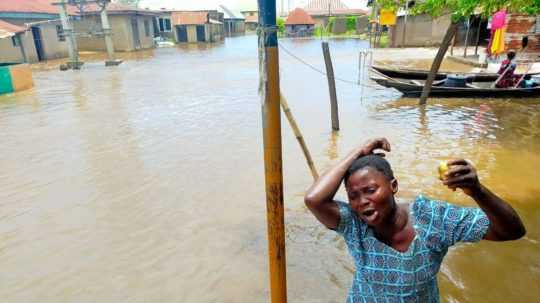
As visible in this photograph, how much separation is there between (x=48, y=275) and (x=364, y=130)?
6716 millimetres

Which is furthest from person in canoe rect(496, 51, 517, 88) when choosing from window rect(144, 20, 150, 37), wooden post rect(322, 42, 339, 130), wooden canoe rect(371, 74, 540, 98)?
window rect(144, 20, 150, 37)

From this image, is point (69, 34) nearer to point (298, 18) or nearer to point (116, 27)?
point (116, 27)

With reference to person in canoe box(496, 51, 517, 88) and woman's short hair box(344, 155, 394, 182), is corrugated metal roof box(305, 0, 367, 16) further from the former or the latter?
woman's short hair box(344, 155, 394, 182)

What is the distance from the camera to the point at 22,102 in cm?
1256

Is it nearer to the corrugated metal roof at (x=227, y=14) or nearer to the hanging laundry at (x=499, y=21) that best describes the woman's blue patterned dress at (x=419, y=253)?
the hanging laundry at (x=499, y=21)

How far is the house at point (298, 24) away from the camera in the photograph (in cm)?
5131

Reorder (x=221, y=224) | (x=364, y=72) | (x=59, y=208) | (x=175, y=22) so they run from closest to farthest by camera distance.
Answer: (x=221, y=224) < (x=59, y=208) < (x=364, y=72) < (x=175, y=22)

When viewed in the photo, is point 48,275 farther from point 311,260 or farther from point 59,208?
point 311,260

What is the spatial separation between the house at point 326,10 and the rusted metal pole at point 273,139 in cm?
5712

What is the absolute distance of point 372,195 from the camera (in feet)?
4.73

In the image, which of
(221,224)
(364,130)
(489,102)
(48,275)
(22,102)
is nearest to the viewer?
(48,275)

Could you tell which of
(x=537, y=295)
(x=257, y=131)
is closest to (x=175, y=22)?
(x=257, y=131)

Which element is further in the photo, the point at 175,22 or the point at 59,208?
the point at 175,22

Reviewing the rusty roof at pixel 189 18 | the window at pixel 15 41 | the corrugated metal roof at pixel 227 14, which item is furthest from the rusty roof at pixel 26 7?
the corrugated metal roof at pixel 227 14
